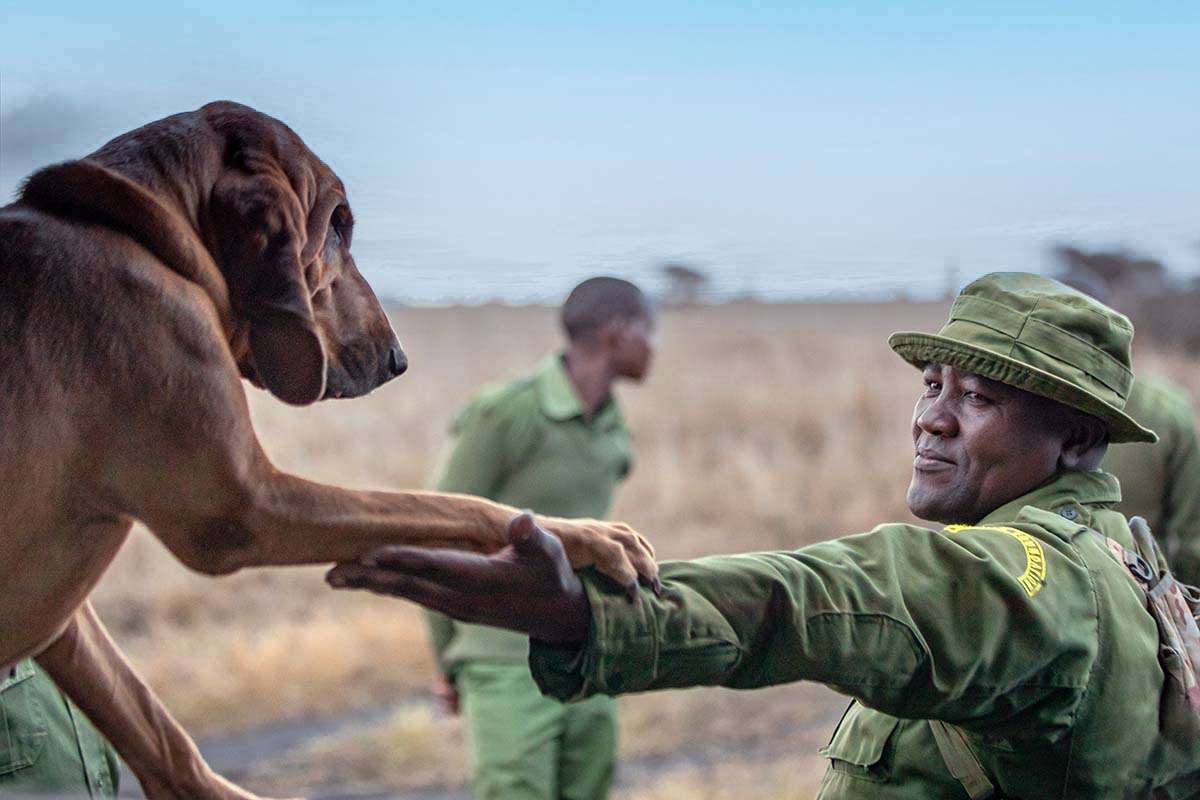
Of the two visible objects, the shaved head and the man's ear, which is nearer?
the man's ear

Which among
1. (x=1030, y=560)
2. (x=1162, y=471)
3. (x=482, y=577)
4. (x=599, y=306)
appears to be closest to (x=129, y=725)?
(x=482, y=577)

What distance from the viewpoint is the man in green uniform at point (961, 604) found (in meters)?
1.89

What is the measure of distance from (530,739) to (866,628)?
3.03 metres

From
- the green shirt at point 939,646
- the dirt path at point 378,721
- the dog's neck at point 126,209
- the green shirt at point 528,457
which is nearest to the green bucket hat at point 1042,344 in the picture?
the green shirt at point 939,646

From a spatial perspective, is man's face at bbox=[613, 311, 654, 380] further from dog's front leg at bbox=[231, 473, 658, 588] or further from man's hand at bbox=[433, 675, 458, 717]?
dog's front leg at bbox=[231, 473, 658, 588]

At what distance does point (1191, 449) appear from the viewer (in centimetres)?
420

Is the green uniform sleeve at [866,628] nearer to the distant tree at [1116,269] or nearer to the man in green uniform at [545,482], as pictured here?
the distant tree at [1116,269]

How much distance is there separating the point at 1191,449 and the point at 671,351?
38.9ft

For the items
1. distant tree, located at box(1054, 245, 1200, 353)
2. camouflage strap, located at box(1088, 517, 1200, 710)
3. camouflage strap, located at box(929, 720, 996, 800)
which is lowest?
distant tree, located at box(1054, 245, 1200, 353)

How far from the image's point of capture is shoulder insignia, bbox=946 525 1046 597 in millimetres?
2074

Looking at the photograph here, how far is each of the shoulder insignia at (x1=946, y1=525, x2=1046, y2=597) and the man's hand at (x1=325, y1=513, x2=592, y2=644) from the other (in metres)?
0.69

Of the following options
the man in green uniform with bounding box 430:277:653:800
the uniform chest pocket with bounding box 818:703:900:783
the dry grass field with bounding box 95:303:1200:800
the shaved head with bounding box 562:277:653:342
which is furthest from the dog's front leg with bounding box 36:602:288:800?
the shaved head with bounding box 562:277:653:342

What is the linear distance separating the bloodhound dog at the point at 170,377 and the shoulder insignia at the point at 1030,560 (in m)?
0.59

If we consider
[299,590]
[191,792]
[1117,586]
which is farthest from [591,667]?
[299,590]
